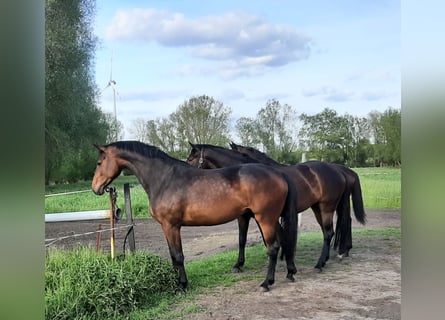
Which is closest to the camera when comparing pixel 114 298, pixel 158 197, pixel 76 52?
pixel 114 298

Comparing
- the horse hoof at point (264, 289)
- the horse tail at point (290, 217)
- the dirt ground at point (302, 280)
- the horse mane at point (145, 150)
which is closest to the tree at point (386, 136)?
the dirt ground at point (302, 280)

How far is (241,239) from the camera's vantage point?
11.4 ft

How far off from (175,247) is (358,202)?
1.64 m

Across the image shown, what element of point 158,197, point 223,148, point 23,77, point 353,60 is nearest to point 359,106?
point 353,60

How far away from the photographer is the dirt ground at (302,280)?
2.81 m

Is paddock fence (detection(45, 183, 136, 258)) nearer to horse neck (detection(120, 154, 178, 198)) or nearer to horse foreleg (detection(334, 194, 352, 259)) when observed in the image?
horse neck (detection(120, 154, 178, 198))

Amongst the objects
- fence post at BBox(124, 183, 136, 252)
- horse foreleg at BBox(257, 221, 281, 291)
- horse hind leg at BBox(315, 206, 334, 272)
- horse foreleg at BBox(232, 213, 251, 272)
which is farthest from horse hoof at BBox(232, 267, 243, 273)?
fence post at BBox(124, 183, 136, 252)

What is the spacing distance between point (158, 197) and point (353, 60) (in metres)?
1.81

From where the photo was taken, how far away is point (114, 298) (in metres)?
2.72

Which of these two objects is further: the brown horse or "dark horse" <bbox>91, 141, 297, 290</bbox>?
the brown horse

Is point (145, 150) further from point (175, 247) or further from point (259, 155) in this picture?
point (259, 155)

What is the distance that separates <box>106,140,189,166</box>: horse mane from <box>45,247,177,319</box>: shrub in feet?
2.52

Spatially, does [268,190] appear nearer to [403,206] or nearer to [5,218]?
[403,206]

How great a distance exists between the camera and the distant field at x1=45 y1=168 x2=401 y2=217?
298 cm
